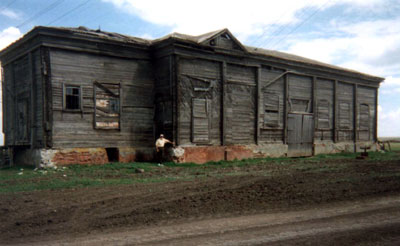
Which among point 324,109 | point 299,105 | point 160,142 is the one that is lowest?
point 160,142

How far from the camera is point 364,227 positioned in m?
6.02

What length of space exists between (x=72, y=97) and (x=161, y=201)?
9.93 metres

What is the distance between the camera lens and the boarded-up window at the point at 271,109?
21747 mm

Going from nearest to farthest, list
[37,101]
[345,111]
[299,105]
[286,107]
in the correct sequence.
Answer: [37,101]
[286,107]
[299,105]
[345,111]

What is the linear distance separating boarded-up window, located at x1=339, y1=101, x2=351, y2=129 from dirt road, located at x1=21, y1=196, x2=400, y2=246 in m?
20.4

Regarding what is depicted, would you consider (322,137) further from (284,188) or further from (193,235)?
(193,235)

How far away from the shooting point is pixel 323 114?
82.8 ft

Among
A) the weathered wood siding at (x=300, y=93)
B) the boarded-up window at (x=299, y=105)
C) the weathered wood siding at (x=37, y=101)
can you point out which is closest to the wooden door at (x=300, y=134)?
the boarded-up window at (x=299, y=105)

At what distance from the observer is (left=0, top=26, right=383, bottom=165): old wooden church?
16078 mm

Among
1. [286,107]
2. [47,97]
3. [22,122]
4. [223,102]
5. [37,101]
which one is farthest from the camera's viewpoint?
[286,107]

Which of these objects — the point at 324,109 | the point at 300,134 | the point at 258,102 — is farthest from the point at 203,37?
the point at 324,109

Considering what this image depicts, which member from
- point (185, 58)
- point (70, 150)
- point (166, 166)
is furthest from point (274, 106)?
point (70, 150)

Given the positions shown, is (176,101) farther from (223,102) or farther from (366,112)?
(366,112)

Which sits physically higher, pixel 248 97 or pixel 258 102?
pixel 248 97
